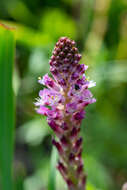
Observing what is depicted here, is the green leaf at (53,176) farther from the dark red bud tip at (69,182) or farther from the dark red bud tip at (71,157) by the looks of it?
the dark red bud tip at (71,157)

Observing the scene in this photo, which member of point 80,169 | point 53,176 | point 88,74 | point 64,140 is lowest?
point 53,176

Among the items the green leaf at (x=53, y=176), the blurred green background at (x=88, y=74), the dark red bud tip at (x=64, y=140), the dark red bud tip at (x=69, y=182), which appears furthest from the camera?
the blurred green background at (x=88, y=74)

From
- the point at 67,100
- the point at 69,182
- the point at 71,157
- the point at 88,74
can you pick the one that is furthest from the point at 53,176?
the point at 88,74

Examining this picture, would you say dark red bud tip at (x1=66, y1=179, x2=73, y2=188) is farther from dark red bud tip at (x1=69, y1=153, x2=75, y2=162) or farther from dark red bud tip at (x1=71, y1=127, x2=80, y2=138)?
dark red bud tip at (x1=71, y1=127, x2=80, y2=138)

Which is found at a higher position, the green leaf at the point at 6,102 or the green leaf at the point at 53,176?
the green leaf at the point at 6,102

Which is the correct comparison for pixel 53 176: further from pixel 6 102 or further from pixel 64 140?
pixel 6 102

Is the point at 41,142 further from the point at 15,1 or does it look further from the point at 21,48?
the point at 15,1

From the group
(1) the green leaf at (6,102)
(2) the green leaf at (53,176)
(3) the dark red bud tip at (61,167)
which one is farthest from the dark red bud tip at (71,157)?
Answer: (1) the green leaf at (6,102)
